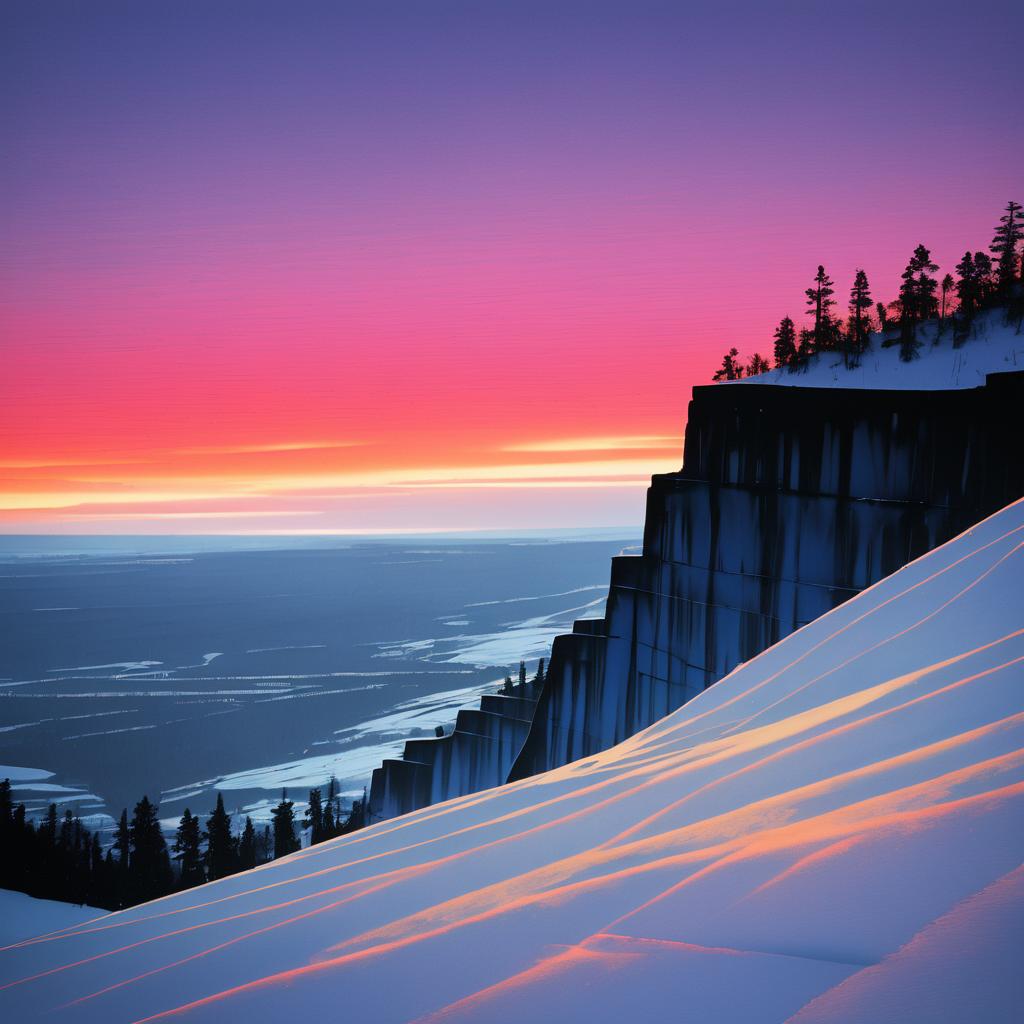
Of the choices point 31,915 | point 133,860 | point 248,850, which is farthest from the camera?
point 248,850

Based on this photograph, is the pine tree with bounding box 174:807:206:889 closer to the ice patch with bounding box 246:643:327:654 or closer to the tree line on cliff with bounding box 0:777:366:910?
the tree line on cliff with bounding box 0:777:366:910

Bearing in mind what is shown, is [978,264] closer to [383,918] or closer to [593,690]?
[593,690]

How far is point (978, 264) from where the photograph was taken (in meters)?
21.0

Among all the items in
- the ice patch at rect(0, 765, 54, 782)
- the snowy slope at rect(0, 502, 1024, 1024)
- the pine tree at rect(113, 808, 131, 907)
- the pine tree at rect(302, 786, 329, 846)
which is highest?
the snowy slope at rect(0, 502, 1024, 1024)

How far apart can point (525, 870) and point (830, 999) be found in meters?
1.47

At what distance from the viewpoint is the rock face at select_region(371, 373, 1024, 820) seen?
770cm

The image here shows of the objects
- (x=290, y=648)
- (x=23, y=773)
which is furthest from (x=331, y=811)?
(x=290, y=648)

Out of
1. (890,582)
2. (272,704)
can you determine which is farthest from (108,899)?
(272,704)

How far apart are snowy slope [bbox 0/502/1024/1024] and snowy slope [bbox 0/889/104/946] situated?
13.2 metres

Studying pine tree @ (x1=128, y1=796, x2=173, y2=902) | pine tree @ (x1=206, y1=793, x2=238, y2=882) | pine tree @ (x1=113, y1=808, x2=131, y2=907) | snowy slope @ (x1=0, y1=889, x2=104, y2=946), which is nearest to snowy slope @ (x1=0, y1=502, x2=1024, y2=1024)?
snowy slope @ (x1=0, y1=889, x2=104, y2=946)

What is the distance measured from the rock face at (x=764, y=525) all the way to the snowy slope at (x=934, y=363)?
3571mm

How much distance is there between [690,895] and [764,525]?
732 cm

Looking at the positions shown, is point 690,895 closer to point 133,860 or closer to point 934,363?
point 934,363

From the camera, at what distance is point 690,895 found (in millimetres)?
2152
